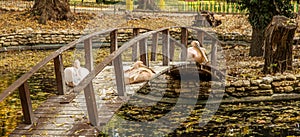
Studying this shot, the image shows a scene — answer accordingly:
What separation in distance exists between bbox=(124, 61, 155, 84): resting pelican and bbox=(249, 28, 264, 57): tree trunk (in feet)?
18.6

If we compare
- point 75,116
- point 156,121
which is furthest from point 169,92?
point 75,116

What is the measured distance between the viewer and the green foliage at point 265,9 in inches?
549

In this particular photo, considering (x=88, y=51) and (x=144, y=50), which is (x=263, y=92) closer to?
(x=144, y=50)

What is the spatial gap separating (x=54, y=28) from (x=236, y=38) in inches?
261

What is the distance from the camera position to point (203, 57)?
11109mm

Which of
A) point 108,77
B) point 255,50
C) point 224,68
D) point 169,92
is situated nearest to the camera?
point 108,77

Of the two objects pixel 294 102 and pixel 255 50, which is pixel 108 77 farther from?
pixel 255 50

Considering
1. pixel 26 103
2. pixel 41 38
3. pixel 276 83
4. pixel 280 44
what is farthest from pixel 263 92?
pixel 41 38

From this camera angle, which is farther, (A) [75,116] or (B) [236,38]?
(B) [236,38]

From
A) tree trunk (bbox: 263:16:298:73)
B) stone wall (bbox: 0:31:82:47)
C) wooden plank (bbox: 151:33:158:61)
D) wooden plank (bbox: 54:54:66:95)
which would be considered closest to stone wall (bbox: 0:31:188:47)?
stone wall (bbox: 0:31:82:47)

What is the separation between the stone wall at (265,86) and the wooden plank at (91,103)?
4.44 m

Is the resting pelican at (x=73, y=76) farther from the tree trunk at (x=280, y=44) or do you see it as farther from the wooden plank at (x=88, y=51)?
the tree trunk at (x=280, y=44)

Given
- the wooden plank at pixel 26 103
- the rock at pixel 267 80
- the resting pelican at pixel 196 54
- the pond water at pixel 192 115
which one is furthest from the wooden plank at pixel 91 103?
the rock at pixel 267 80

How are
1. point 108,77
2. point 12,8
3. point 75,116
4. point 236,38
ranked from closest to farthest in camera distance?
point 75,116 → point 108,77 → point 236,38 → point 12,8
